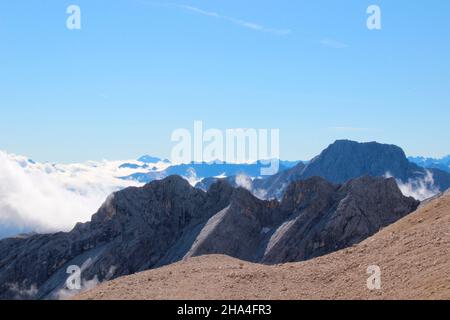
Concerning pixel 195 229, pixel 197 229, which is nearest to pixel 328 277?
pixel 197 229

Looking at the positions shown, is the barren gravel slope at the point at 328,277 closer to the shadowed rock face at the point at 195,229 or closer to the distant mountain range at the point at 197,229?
the distant mountain range at the point at 197,229

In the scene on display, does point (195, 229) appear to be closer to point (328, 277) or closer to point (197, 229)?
point (197, 229)

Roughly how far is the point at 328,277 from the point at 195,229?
86.7m

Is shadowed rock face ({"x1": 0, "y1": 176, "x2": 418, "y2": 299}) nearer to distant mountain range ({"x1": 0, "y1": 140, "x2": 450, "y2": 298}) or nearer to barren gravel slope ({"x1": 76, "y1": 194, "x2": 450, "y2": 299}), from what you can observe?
distant mountain range ({"x1": 0, "y1": 140, "x2": 450, "y2": 298})

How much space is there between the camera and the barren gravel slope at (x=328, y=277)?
28188mm

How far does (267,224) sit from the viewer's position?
389 feet

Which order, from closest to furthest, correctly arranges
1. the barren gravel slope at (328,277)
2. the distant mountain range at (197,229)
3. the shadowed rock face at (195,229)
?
the barren gravel slope at (328,277)
the distant mountain range at (197,229)
the shadowed rock face at (195,229)

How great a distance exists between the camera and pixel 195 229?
11769 centimetres

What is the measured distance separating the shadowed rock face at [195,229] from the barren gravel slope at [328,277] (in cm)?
6797

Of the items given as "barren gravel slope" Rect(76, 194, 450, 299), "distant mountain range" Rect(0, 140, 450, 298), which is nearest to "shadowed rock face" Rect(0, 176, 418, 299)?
"distant mountain range" Rect(0, 140, 450, 298)

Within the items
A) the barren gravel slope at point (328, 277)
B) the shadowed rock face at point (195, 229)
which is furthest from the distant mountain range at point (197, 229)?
the barren gravel slope at point (328, 277)
